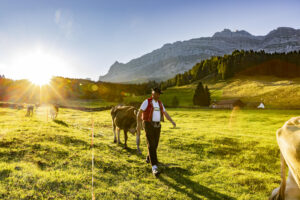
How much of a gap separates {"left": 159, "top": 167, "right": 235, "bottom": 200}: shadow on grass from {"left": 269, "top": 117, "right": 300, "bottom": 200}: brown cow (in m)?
3.70

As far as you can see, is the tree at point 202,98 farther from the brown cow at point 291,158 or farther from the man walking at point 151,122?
the brown cow at point 291,158

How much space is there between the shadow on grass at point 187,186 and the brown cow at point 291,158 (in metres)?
3.70

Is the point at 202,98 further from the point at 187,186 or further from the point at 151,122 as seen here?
the point at 187,186

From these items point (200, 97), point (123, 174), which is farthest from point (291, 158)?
point (200, 97)

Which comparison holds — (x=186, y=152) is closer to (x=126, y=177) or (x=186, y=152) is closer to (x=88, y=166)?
(x=126, y=177)

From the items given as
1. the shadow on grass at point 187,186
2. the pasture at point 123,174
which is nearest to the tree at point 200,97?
the pasture at point 123,174

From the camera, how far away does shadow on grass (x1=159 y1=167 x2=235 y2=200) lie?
5516 mm

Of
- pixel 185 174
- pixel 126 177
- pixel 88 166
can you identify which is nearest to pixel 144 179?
pixel 126 177

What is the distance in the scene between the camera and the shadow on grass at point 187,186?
217 inches

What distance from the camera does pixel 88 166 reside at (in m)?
7.08

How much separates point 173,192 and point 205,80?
6410 inches

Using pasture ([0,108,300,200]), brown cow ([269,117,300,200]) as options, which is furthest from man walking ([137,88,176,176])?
brown cow ([269,117,300,200])

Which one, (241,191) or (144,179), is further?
(144,179)

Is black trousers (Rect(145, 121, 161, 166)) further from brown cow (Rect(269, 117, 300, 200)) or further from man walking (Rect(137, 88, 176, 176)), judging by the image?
brown cow (Rect(269, 117, 300, 200))
